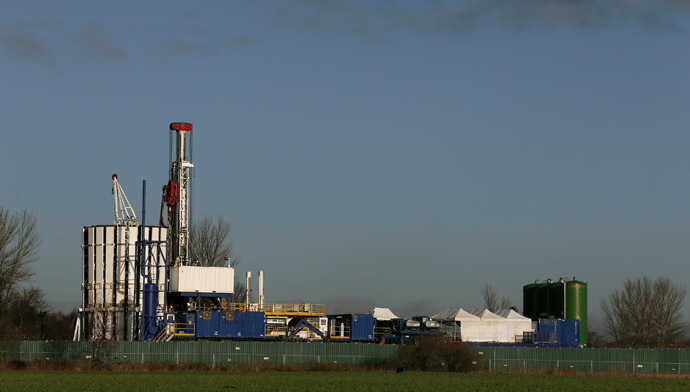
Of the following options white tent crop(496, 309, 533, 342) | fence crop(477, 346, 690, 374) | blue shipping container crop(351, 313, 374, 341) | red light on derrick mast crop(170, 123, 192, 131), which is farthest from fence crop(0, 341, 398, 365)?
red light on derrick mast crop(170, 123, 192, 131)

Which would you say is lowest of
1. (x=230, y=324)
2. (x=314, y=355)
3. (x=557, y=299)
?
(x=314, y=355)

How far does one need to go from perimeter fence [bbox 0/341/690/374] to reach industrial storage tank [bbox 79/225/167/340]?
8448 mm

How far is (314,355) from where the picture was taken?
72.2 meters

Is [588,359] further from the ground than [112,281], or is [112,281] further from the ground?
[112,281]

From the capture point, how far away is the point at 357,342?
79562 mm

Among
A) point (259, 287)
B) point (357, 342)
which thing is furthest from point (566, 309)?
point (259, 287)

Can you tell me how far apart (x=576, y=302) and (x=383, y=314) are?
16.2 m

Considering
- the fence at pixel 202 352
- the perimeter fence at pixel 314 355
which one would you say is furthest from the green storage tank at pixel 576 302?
the fence at pixel 202 352

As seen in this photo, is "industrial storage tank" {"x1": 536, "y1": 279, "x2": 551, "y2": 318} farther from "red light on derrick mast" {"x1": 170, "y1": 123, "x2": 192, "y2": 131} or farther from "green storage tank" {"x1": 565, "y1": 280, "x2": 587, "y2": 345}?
"red light on derrick mast" {"x1": 170, "y1": 123, "x2": 192, "y2": 131}

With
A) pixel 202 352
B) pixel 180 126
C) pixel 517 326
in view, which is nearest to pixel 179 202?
pixel 180 126

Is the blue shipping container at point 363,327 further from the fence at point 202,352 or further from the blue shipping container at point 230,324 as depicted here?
the blue shipping container at point 230,324

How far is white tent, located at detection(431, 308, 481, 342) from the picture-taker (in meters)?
80.6

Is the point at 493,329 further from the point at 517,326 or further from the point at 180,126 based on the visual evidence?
the point at 180,126

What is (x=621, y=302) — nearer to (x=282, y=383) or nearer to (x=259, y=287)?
(x=259, y=287)
